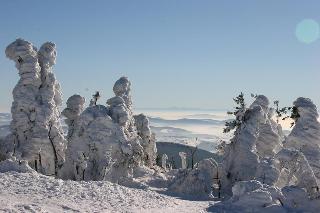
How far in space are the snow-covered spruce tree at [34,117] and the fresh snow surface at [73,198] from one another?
21990 mm

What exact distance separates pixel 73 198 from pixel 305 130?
25.6m

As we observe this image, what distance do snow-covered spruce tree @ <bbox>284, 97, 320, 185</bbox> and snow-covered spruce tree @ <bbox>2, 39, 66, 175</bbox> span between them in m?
25.3

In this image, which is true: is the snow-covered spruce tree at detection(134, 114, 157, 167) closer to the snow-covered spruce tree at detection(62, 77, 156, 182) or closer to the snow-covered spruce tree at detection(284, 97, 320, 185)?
the snow-covered spruce tree at detection(62, 77, 156, 182)

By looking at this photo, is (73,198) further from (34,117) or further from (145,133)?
(145,133)

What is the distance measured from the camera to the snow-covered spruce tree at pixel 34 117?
172ft

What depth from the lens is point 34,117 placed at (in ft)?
173

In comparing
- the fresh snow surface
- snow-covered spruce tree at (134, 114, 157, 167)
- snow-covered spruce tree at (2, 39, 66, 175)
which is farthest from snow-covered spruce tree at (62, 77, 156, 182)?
the fresh snow surface

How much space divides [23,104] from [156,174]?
58.9ft

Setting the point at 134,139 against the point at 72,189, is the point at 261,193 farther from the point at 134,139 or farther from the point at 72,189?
the point at 134,139

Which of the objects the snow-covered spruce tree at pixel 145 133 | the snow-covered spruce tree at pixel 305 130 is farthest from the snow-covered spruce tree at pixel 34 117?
the snow-covered spruce tree at pixel 305 130

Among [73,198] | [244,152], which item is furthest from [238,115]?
[73,198]

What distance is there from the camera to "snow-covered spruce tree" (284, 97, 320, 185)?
43.2 metres

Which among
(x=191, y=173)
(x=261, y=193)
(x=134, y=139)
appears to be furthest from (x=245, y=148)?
(x=261, y=193)

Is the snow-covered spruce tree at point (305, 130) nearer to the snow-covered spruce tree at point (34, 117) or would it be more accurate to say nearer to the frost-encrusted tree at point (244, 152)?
Answer: the frost-encrusted tree at point (244, 152)
